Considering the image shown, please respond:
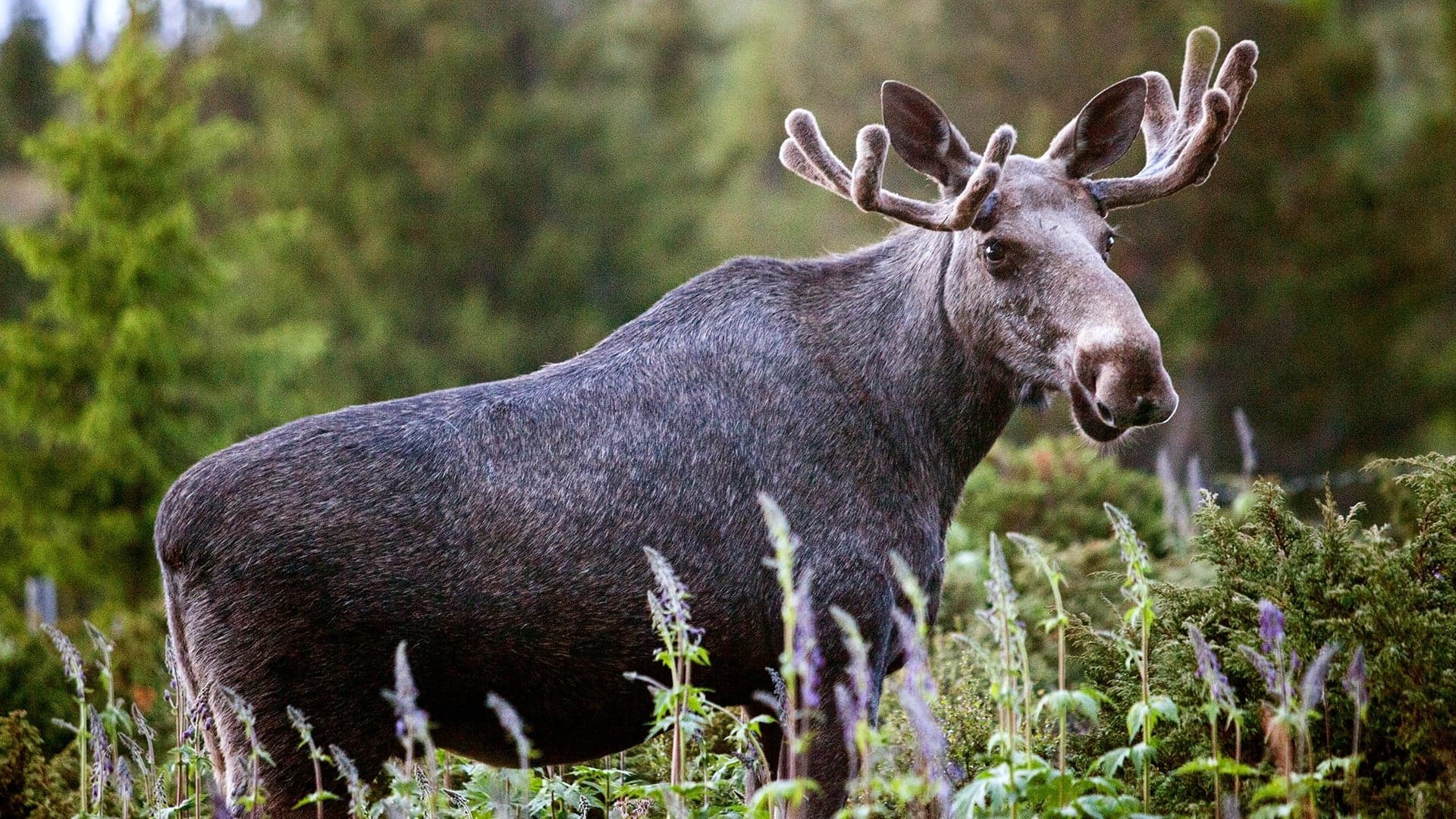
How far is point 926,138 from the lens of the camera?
4.92 metres

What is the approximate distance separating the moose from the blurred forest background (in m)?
12.5

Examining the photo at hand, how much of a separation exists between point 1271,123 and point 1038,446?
16.2 m

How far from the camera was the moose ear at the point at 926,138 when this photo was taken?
190 inches

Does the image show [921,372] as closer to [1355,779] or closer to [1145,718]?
[1145,718]

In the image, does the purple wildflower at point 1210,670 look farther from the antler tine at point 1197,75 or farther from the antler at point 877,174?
the antler tine at point 1197,75

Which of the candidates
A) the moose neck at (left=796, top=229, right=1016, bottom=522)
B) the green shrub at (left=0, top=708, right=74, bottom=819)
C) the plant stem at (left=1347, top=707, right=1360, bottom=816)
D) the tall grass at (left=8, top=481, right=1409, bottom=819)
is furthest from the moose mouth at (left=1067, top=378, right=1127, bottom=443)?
the green shrub at (left=0, top=708, right=74, bottom=819)

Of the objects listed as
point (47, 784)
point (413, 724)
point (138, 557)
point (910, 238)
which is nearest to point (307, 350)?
point (138, 557)

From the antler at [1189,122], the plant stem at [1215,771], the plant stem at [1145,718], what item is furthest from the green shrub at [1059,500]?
the plant stem at [1145,718]

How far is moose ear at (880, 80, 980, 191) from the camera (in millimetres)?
4832

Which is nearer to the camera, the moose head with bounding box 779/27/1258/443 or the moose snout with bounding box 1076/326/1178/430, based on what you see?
the moose snout with bounding box 1076/326/1178/430

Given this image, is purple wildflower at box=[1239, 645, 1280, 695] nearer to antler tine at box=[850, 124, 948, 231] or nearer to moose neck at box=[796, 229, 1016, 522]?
moose neck at box=[796, 229, 1016, 522]

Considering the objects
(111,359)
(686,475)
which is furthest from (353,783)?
(111,359)

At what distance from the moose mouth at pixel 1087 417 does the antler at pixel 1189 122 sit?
0.73 m

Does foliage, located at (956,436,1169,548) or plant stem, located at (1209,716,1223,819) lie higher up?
foliage, located at (956,436,1169,548)
